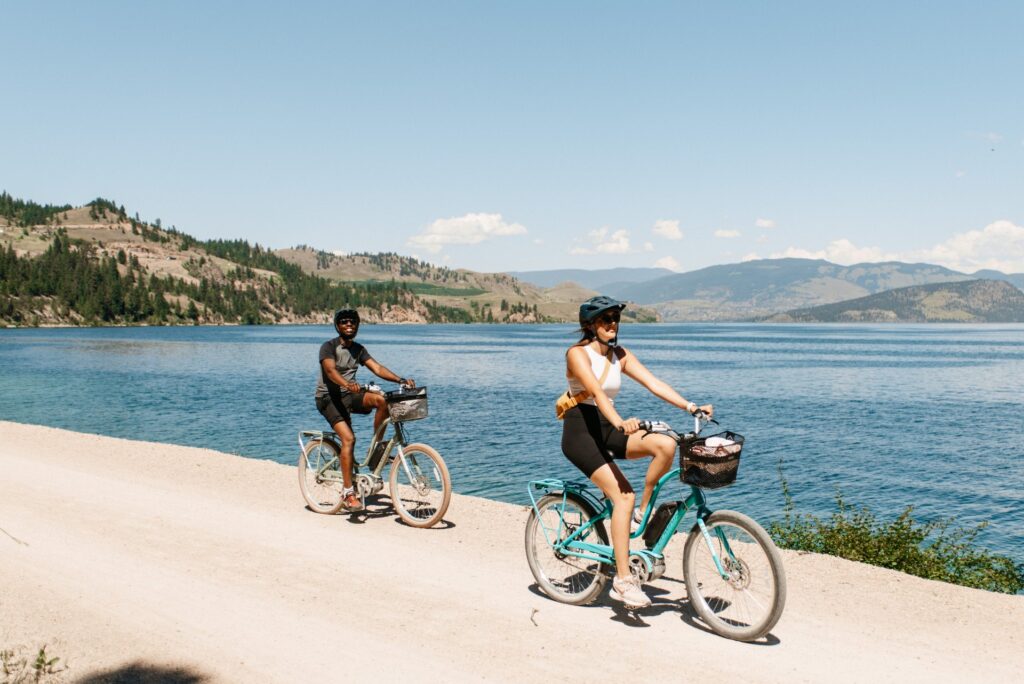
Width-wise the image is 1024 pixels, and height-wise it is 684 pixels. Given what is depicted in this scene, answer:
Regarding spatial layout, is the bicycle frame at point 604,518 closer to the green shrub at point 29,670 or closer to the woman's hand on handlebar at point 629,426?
the woman's hand on handlebar at point 629,426

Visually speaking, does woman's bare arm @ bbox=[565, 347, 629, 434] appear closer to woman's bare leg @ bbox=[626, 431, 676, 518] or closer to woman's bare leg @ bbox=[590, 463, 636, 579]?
woman's bare leg @ bbox=[626, 431, 676, 518]

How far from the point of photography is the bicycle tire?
797cm

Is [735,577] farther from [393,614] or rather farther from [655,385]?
[393,614]

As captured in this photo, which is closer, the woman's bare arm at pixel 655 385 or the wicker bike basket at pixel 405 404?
the woman's bare arm at pixel 655 385

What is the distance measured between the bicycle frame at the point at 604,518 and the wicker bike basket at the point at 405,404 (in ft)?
10.7

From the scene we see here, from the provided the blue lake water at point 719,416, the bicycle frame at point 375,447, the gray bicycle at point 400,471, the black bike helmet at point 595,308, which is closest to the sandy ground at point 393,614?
the gray bicycle at point 400,471

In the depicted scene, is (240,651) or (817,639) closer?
(240,651)

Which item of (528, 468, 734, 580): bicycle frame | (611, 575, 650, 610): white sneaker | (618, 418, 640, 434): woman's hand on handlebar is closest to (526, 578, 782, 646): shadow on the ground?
(611, 575, 650, 610): white sneaker

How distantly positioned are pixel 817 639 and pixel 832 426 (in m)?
36.7

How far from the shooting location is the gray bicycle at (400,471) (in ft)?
36.1

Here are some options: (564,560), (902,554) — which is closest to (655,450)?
(564,560)

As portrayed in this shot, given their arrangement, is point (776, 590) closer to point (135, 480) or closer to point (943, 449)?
point (135, 480)

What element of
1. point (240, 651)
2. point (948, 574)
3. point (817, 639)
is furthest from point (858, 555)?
point (240, 651)

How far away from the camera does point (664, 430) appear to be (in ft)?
23.2
